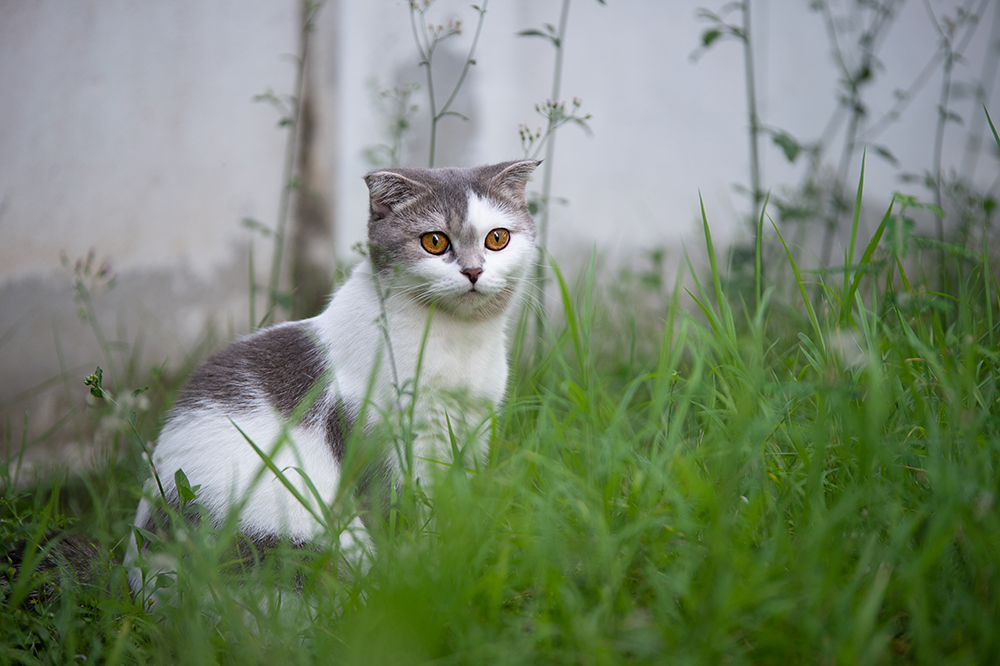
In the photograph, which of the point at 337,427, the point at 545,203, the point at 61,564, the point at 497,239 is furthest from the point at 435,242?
the point at 61,564

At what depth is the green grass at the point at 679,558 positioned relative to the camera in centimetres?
94

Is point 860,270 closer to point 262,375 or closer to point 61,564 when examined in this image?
point 262,375

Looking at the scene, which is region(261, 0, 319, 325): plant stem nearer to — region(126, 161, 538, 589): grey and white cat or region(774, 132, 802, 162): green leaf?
region(126, 161, 538, 589): grey and white cat

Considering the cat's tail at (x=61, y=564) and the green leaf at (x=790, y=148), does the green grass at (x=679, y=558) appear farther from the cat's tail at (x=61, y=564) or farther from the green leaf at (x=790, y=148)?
the green leaf at (x=790, y=148)

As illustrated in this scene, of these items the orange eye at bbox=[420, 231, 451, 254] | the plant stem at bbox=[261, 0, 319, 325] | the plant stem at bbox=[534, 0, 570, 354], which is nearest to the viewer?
the orange eye at bbox=[420, 231, 451, 254]

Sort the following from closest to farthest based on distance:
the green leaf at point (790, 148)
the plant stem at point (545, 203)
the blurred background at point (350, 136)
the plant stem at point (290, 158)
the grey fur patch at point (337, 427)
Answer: the grey fur patch at point (337, 427) < the plant stem at point (545, 203) < the green leaf at point (790, 148) < the plant stem at point (290, 158) < the blurred background at point (350, 136)

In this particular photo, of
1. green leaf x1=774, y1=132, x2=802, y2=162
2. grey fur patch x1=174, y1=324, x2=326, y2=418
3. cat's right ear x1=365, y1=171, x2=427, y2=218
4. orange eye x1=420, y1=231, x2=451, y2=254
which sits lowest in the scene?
grey fur patch x1=174, y1=324, x2=326, y2=418

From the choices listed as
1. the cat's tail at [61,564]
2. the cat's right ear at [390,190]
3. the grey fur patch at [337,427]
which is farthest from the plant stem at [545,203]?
the cat's tail at [61,564]

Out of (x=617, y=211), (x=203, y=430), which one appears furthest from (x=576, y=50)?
(x=203, y=430)

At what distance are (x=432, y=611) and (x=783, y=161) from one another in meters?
3.66

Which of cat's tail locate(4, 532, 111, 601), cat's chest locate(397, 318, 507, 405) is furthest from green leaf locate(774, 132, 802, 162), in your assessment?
cat's tail locate(4, 532, 111, 601)

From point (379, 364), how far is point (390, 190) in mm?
592

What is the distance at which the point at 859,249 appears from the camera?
3.85 meters

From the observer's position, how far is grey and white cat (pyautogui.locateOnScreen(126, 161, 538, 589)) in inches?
61.5
